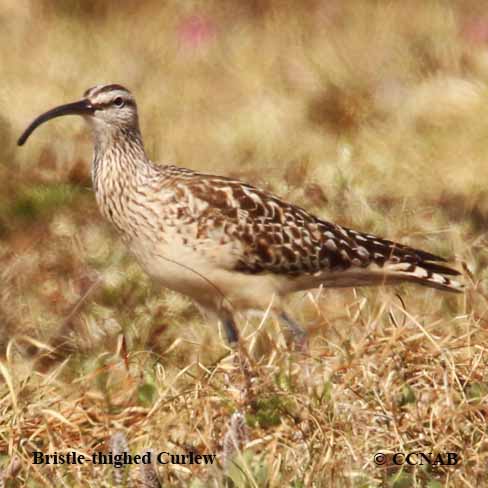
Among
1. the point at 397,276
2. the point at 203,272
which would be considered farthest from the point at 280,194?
the point at 203,272

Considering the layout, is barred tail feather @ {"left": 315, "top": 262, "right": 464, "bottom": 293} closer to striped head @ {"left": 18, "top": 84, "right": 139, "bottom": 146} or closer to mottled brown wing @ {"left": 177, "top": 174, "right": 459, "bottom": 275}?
mottled brown wing @ {"left": 177, "top": 174, "right": 459, "bottom": 275}

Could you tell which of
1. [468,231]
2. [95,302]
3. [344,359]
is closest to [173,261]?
[95,302]

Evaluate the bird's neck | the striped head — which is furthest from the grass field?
the striped head

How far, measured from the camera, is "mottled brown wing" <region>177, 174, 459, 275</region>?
6746 millimetres

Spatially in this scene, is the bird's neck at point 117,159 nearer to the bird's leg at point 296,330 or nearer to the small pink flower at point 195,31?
the bird's leg at point 296,330

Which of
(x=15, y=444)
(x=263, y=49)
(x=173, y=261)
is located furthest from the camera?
(x=263, y=49)

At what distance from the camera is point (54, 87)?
34.0 ft

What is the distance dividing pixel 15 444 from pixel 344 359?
1267 millimetres

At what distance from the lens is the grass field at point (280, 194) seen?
4.93 metres

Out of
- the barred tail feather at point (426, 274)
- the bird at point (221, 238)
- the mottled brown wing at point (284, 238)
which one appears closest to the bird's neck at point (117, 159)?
the bird at point (221, 238)

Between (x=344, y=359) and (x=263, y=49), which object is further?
(x=263, y=49)

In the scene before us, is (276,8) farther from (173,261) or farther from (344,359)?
(344,359)

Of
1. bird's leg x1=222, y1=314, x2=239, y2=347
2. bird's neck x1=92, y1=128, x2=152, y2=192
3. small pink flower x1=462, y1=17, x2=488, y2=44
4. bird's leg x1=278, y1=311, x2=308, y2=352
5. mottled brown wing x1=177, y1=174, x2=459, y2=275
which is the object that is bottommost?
bird's leg x1=222, y1=314, x2=239, y2=347

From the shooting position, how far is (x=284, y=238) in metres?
6.88
